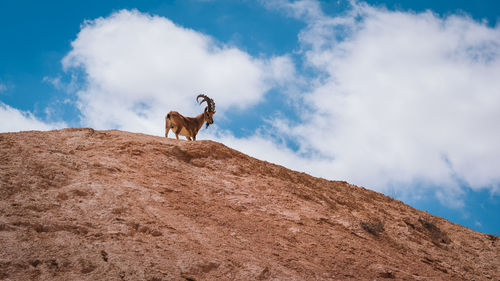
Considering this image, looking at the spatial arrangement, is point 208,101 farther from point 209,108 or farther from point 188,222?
point 188,222

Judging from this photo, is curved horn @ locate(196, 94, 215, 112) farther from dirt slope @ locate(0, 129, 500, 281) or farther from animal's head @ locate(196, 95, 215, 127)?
dirt slope @ locate(0, 129, 500, 281)

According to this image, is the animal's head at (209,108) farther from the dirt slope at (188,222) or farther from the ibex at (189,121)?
the dirt slope at (188,222)

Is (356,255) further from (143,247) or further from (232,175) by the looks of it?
(143,247)

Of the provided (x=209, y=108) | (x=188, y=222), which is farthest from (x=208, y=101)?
(x=188, y=222)

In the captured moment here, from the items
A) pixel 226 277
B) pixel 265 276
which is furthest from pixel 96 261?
pixel 265 276

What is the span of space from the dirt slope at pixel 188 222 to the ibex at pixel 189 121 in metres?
4.51

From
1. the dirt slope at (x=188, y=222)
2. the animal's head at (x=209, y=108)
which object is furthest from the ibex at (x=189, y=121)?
the dirt slope at (x=188, y=222)

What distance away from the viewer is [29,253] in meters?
5.93

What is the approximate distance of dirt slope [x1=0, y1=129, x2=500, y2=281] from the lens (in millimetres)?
6352

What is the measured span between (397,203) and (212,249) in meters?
9.21

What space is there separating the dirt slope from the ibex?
→ 4511mm

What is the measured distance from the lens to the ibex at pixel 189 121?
53.8 ft

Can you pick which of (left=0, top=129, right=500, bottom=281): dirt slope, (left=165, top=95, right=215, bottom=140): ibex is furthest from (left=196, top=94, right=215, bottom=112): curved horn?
(left=0, top=129, right=500, bottom=281): dirt slope

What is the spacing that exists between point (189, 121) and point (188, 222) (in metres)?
9.61
